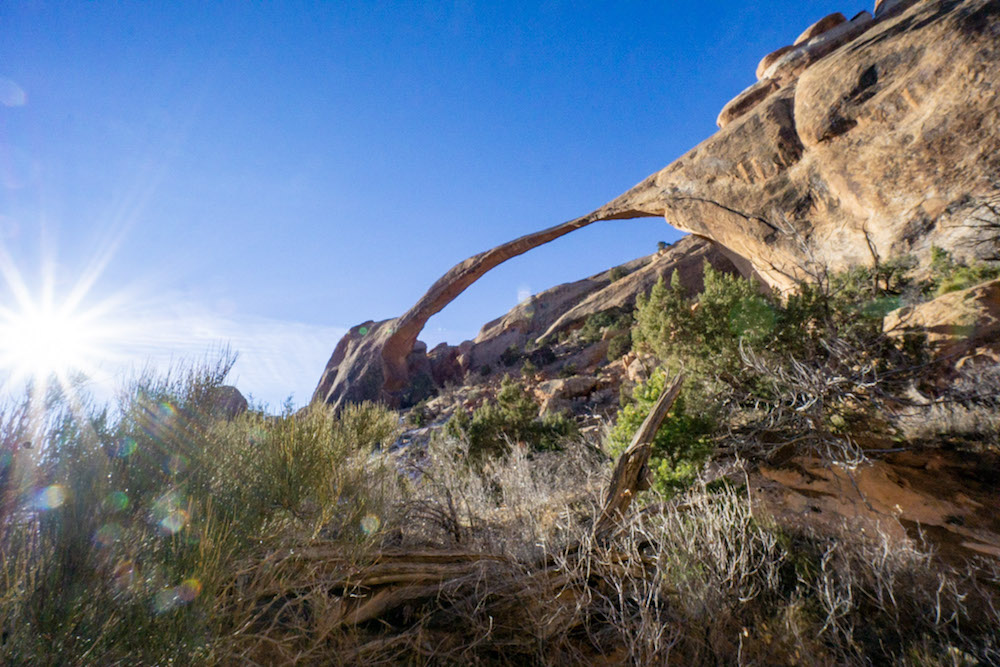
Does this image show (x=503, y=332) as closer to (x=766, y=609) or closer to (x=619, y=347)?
(x=619, y=347)

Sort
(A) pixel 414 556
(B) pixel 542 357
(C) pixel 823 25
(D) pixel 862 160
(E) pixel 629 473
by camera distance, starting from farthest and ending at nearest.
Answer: (B) pixel 542 357
(C) pixel 823 25
(D) pixel 862 160
(E) pixel 629 473
(A) pixel 414 556

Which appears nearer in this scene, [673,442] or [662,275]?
[673,442]

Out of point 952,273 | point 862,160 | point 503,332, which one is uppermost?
point 503,332

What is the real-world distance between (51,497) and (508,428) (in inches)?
424

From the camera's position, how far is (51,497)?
181cm

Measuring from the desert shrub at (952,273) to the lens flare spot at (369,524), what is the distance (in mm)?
10251

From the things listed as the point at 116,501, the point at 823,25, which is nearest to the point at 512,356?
the point at 823,25

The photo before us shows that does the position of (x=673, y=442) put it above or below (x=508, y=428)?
below

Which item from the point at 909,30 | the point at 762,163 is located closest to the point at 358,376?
the point at 762,163

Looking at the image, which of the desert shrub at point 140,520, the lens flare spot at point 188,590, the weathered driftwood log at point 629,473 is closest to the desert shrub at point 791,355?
the weathered driftwood log at point 629,473

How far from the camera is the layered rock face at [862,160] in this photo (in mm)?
8539

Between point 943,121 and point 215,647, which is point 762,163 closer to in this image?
point 943,121

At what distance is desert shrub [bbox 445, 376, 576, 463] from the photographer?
11633 millimetres

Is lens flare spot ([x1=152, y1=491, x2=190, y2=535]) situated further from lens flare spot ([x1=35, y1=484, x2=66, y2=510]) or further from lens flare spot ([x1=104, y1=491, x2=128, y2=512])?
lens flare spot ([x1=35, y1=484, x2=66, y2=510])
